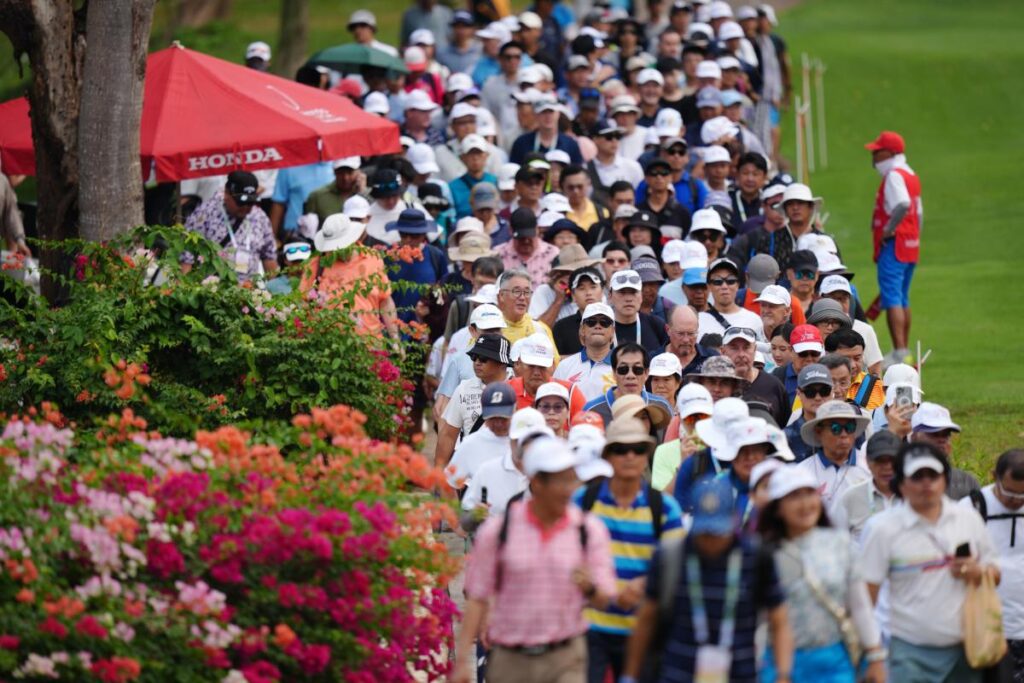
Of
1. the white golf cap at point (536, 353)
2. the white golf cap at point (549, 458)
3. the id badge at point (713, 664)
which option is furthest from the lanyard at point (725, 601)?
the white golf cap at point (536, 353)

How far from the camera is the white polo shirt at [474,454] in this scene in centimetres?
1161

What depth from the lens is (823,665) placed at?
8734 millimetres

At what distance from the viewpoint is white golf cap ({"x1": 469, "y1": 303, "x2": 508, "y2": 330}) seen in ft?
45.0

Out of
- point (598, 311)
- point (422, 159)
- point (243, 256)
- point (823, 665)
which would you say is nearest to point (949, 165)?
point (422, 159)

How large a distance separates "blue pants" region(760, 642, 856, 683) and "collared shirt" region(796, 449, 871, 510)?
221 centimetres

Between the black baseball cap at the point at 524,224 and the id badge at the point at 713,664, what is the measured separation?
8955 mm

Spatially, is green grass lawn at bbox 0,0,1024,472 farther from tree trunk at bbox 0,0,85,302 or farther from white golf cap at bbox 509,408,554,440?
tree trunk at bbox 0,0,85,302

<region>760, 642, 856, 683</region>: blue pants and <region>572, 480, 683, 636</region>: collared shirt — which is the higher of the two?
<region>572, 480, 683, 636</region>: collared shirt

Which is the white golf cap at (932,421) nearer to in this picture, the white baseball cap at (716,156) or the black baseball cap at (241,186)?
the black baseball cap at (241,186)

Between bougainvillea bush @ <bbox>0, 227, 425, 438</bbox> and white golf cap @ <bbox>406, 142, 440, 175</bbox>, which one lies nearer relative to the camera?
bougainvillea bush @ <bbox>0, 227, 425, 438</bbox>

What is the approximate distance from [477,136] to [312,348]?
8.41m

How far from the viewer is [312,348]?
1239 cm

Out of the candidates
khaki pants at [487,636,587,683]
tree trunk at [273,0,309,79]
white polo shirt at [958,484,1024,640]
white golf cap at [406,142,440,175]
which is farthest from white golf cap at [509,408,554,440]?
tree trunk at [273,0,309,79]

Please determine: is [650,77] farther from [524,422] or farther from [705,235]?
[524,422]
